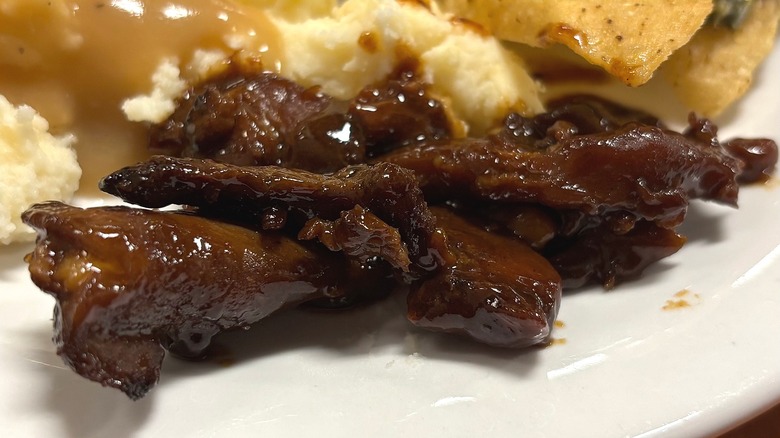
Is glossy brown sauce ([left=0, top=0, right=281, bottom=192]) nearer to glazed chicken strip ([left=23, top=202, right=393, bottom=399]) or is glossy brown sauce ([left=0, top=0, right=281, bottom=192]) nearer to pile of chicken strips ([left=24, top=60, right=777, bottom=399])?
pile of chicken strips ([left=24, top=60, right=777, bottom=399])

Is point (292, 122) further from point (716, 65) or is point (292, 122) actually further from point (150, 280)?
point (716, 65)

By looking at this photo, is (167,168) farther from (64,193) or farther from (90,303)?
(64,193)

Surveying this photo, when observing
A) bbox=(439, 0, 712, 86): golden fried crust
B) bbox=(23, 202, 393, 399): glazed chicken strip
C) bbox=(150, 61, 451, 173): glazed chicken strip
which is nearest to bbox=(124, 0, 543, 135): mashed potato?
bbox=(150, 61, 451, 173): glazed chicken strip

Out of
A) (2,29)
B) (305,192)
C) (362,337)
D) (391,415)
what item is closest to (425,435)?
(391,415)

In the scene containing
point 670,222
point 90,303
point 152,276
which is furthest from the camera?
point 670,222

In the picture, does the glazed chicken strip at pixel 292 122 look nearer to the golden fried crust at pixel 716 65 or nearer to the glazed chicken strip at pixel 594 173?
the glazed chicken strip at pixel 594 173

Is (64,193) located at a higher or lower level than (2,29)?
lower
